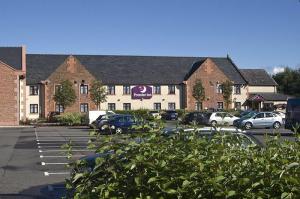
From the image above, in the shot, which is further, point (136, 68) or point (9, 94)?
point (136, 68)

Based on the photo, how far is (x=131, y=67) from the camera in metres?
76.0

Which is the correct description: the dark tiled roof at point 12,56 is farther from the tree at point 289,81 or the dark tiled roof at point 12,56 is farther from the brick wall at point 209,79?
the tree at point 289,81

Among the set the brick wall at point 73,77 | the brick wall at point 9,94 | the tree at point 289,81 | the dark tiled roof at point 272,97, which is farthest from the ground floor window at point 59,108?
the tree at point 289,81

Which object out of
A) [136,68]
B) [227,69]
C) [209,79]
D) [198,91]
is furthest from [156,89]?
[227,69]

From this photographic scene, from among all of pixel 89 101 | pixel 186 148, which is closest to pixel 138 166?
pixel 186 148

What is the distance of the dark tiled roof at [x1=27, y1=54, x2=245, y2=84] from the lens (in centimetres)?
7081

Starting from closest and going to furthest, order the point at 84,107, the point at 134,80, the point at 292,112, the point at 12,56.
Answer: the point at 292,112, the point at 12,56, the point at 84,107, the point at 134,80

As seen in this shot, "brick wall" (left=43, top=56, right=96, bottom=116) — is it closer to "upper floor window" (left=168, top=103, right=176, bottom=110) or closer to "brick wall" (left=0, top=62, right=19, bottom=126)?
"upper floor window" (left=168, top=103, right=176, bottom=110)

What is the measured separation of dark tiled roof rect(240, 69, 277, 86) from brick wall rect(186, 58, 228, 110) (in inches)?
434

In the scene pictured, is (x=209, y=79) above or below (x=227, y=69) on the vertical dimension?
below

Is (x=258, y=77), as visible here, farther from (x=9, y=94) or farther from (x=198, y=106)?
(x=9, y=94)

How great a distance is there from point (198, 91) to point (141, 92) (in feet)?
29.4

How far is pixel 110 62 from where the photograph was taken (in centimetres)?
7619

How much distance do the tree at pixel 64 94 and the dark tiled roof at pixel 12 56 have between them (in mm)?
7183
